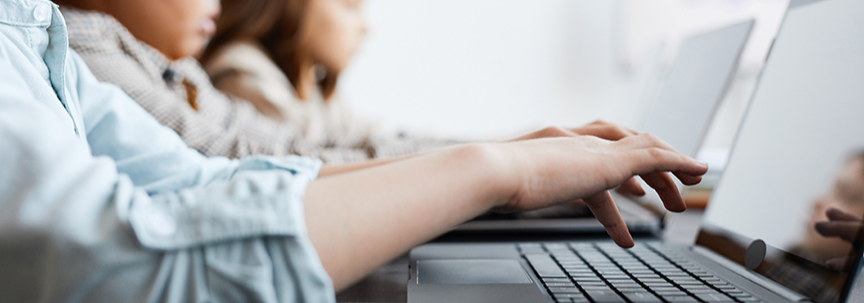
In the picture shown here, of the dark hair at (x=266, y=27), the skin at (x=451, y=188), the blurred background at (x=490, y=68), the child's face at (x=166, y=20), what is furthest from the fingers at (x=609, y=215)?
the blurred background at (x=490, y=68)

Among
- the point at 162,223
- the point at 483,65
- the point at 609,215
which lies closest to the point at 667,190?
the point at 609,215

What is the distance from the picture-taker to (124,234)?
14 centimetres

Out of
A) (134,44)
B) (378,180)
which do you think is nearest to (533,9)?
(134,44)

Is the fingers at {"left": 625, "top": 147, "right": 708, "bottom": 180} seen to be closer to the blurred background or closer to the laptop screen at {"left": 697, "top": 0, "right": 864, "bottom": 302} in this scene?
the laptop screen at {"left": 697, "top": 0, "right": 864, "bottom": 302}

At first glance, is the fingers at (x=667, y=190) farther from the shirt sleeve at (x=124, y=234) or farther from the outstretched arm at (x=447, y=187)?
the shirt sleeve at (x=124, y=234)

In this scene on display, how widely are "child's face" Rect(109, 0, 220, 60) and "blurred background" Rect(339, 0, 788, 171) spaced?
756mm

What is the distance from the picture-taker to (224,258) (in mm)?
146

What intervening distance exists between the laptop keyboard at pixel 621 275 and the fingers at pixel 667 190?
38 millimetres

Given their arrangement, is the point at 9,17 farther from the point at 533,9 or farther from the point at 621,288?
the point at 533,9

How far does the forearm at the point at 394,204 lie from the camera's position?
158mm

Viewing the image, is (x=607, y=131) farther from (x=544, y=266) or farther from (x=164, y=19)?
(x=164, y=19)

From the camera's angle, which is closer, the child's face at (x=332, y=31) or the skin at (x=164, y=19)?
the skin at (x=164, y=19)

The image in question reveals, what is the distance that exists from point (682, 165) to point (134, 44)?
1.79ft

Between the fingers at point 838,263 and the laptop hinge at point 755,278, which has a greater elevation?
the fingers at point 838,263
